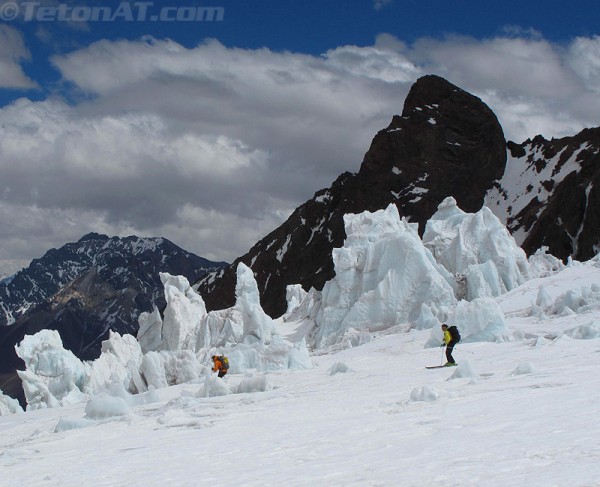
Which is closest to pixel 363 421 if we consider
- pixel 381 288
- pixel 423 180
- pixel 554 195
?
pixel 381 288

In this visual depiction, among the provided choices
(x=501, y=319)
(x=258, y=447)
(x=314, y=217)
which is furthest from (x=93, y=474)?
(x=314, y=217)

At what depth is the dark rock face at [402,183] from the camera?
152 m

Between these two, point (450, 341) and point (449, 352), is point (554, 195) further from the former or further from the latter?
point (449, 352)

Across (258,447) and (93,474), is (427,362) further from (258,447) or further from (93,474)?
(93,474)

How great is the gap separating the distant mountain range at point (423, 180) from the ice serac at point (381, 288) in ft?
263

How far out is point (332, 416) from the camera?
514 inches

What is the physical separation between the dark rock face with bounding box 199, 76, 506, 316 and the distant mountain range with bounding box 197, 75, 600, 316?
0.73ft

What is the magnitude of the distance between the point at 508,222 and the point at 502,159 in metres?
26.6

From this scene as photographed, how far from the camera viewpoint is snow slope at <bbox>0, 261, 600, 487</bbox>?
299 inches

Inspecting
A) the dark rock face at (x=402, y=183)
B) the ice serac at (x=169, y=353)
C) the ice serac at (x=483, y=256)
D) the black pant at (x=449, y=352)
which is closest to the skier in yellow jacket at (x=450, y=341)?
the black pant at (x=449, y=352)

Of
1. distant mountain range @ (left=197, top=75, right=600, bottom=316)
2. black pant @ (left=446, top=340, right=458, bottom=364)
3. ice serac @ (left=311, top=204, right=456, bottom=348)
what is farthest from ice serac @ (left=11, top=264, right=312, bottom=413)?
distant mountain range @ (left=197, top=75, right=600, bottom=316)

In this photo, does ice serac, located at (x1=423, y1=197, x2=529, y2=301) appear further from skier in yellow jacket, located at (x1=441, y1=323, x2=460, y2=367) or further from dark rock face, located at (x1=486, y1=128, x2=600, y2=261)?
dark rock face, located at (x1=486, y1=128, x2=600, y2=261)

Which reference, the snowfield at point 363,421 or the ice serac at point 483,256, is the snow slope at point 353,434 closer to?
the snowfield at point 363,421

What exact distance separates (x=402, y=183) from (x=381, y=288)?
105 m
